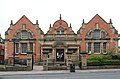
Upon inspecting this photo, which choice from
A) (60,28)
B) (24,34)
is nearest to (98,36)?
(60,28)

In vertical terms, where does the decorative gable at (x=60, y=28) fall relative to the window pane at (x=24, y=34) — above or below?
above

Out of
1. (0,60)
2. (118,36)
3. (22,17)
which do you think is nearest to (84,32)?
(118,36)

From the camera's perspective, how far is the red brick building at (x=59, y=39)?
58.5m

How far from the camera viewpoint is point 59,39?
5850 centimetres

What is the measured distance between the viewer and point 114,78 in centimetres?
2644

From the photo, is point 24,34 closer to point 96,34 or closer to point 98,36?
point 96,34

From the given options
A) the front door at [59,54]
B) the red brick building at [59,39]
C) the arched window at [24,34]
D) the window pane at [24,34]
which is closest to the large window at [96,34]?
the red brick building at [59,39]

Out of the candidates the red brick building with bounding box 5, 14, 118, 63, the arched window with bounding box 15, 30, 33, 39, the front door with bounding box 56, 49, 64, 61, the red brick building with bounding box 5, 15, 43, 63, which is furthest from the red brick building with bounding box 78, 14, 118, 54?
the arched window with bounding box 15, 30, 33, 39

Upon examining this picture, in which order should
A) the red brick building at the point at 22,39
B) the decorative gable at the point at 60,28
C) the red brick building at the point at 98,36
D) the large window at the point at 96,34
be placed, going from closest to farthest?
1. the red brick building at the point at 98,36
2. the large window at the point at 96,34
3. the red brick building at the point at 22,39
4. the decorative gable at the point at 60,28

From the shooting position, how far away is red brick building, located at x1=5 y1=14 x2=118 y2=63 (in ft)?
192

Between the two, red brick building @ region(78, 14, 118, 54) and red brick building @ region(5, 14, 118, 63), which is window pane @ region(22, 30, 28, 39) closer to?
red brick building @ region(5, 14, 118, 63)

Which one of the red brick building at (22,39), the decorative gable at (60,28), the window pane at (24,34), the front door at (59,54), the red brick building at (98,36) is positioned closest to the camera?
the front door at (59,54)

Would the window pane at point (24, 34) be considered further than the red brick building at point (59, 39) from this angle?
Yes

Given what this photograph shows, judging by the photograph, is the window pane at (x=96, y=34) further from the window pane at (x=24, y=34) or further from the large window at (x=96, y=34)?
the window pane at (x=24, y=34)
